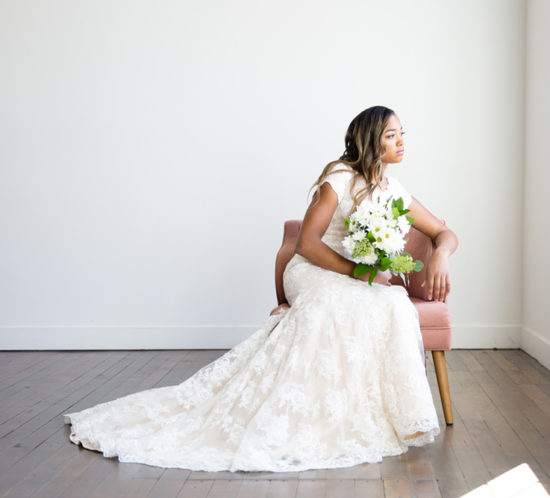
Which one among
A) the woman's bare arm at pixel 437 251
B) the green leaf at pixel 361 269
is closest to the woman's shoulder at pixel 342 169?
the woman's bare arm at pixel 437 251

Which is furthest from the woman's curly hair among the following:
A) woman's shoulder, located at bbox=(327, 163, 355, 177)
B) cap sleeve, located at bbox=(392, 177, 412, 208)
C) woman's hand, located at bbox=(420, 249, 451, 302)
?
woman's hand, located at bbox=(420, 249, 451, 302)

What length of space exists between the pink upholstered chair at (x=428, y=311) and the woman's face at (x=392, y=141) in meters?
0.49

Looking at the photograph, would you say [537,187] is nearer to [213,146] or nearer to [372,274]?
[372,274]

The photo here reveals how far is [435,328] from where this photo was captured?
3.16 meters

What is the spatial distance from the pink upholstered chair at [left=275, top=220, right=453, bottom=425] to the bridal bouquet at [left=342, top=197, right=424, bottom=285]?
0.78 ft

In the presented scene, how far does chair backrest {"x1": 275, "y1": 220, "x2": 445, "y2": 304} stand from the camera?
3531 millimetres

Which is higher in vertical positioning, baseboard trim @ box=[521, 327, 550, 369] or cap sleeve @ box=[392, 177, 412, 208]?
cap sleeve @ box=[392, 177, 412, 208]

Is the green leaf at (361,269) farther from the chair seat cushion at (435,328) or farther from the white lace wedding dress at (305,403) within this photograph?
the chair seat cushion at (435,328)

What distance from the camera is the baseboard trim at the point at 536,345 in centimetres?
440

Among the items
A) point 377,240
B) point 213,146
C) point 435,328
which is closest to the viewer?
point 377,240

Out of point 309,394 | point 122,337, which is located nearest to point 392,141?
point 309,394

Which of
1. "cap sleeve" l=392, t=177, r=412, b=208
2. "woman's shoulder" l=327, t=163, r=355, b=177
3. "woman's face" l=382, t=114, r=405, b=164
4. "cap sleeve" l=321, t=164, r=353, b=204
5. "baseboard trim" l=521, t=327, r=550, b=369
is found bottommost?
"baseboard trim" l=521, t=327, r=550, b=369

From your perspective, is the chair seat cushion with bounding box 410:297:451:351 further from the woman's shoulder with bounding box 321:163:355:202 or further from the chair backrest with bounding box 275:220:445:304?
the woman's shoulder with bounding box 321:163:355:202

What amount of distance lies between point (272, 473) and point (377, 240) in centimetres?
106
